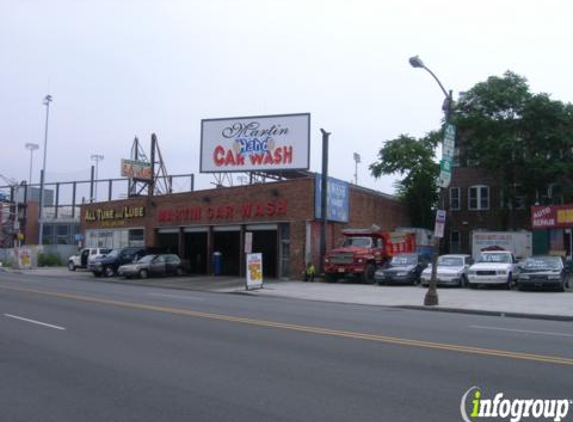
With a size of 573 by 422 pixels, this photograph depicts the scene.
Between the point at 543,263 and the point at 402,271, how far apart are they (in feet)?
22.0

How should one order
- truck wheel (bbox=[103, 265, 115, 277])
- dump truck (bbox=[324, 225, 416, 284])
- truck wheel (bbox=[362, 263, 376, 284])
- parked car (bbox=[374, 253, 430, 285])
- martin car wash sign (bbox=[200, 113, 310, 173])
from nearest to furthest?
parked car (bbox=[374, 253, 430, 285]) < dump truck (bbox=[324, 225, 416, 284]) < truck wheel (bbox=[362, 263, 376, 284]) < truck wheel (bbox=[103, 265, 115, 277]) < martin car wash sign (bbox=[200, 113, 310, 173])

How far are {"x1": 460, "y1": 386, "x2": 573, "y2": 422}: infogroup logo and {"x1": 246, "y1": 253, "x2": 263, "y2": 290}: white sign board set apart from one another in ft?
70.8

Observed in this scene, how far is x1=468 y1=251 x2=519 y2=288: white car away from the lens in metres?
27.6

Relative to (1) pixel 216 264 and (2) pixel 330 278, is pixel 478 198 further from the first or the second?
(1) pixel 216 264

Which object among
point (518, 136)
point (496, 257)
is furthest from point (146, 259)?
point (518, 136)

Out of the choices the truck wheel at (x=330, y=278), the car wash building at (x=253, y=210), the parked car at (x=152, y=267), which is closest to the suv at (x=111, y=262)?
the parked car at (x=152, y=267)

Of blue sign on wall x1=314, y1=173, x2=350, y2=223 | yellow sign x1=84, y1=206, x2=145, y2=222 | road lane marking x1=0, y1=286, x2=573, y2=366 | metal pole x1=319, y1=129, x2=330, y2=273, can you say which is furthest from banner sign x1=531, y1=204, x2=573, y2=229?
road lane marking x1=0, y1=286, x2=573, y2=366

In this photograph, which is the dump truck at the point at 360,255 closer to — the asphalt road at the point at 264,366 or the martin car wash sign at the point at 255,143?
the martin car wash sign at the point at 255,143

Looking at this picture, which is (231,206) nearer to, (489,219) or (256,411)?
(489,219)

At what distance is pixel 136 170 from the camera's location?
51031 mm

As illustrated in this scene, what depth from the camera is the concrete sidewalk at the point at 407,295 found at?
1966 centimetres

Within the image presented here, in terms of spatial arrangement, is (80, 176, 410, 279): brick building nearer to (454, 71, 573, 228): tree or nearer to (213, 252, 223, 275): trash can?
(213, 252, 223, 275): trash can

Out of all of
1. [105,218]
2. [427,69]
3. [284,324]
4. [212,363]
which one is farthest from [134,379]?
[105,218]

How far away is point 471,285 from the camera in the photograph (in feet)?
95.5
